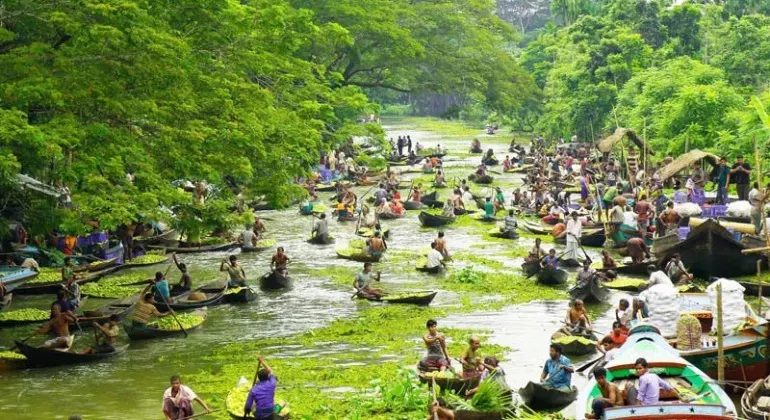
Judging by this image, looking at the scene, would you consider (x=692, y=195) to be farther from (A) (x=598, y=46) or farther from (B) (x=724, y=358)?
(A) (x=598, y=46)

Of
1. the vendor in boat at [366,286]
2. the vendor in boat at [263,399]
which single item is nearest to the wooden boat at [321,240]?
the vendor in boat at [366,286]

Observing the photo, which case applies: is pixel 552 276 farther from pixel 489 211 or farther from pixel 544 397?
pixel 489 211

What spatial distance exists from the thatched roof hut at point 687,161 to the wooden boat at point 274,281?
15.9 metres

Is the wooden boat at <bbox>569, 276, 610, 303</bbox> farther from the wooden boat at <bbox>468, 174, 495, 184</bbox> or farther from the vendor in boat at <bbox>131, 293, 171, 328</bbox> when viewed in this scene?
the wooden boat at <bbox>468, 174, 495, 184</bbox>

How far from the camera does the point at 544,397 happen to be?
1573 cm

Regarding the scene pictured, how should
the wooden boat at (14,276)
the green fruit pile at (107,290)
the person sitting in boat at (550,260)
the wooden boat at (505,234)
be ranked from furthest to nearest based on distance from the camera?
the wooden boat at (505,234), the person sitting in boat at (550,260), the green fruit pile at (107,290), the wooden boat at (14,276)

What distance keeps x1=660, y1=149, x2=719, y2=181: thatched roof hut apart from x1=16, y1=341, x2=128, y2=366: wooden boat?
75.1 ft

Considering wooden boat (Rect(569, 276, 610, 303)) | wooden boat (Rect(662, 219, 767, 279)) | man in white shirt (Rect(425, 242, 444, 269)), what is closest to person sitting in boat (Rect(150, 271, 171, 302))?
man in white shirt (Rect(425, 242, 444, 269))

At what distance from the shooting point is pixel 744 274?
83.3 ft

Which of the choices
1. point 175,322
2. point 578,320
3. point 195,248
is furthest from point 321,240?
point 578,320

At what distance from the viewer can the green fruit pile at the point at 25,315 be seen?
2234 centimetres

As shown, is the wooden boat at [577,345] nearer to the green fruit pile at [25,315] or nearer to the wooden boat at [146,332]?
the wooden boat at [146,332]

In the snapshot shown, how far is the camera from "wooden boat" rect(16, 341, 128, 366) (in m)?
18.7

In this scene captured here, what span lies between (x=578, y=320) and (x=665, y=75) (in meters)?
28.2
